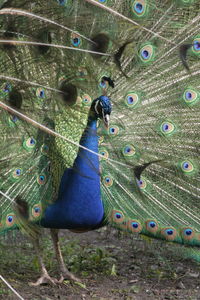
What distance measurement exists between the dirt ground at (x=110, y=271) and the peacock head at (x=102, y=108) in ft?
2.88

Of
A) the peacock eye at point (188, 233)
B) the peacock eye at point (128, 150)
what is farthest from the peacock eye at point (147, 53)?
the peacock eye at point (188, 233)

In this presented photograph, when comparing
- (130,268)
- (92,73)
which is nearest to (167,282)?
(130,268)

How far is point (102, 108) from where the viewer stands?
11.8 ft

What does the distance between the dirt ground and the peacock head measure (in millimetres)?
879

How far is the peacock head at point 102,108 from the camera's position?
3.59m

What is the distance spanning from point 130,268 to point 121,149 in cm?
99

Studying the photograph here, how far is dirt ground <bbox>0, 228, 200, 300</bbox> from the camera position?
13.0 feet

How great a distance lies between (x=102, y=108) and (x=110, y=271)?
1.31m

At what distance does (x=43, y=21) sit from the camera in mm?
2287

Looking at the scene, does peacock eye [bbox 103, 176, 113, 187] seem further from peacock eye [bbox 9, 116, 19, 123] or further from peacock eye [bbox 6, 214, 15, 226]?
peacock eye [bbox 9, 116, 19, 123]

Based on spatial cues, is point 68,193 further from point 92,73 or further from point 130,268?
point 92,73

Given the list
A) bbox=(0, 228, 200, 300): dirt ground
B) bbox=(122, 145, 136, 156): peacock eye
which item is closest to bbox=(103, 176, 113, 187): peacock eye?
bbox=(122, 145, 136, 156): peacock eye

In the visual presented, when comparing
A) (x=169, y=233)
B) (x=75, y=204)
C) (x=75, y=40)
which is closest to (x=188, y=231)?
(x=169, y=233)

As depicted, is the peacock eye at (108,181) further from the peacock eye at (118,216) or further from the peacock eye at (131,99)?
the peacock eye at (131,99)
